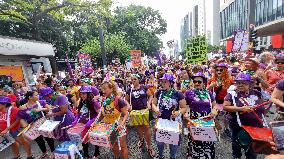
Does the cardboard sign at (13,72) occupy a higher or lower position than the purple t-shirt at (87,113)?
higher

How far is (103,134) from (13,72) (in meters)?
Result: 13.8

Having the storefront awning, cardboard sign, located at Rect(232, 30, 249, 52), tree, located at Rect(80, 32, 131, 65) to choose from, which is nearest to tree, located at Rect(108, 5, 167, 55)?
tree, located at Rect(80, 32, 131, 65)

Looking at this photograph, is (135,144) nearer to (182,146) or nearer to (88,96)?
(182,146)

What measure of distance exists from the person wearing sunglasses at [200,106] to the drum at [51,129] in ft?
8.90

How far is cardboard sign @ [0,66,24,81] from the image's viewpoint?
15.8 meters

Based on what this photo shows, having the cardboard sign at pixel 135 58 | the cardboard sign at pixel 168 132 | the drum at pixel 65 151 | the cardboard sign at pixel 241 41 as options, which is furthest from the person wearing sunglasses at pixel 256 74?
the cardboard sign at pixel 135 58

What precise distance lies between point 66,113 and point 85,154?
111 centimetres

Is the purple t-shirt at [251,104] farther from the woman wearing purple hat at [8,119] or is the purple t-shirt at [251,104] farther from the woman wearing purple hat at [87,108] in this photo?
the woman wearing purple hat at [8,119]

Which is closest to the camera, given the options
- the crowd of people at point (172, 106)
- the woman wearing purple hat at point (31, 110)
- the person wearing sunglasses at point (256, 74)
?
the crowd of people at point (172, 106)

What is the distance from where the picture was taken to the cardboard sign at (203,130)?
450cm

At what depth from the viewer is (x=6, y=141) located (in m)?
6.16

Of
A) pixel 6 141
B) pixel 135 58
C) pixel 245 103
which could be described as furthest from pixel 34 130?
pixel 135 58

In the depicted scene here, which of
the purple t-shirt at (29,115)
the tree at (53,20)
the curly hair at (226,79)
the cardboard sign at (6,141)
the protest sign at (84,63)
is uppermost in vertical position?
the tree at (53,20)

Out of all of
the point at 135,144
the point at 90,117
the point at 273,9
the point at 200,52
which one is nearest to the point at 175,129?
the point at 90,117
